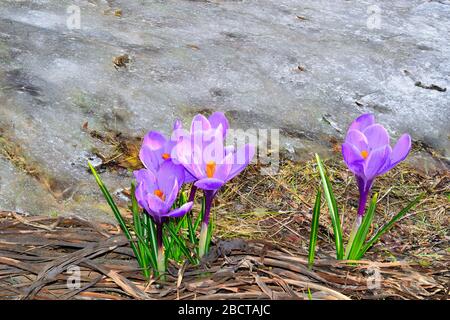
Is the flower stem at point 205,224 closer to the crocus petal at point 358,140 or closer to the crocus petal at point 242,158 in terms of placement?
the crocus petal at point 242,158

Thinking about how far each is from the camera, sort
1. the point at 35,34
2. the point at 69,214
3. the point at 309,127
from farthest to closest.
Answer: the point at 35,34, the point at 309,127, the point at 69,214

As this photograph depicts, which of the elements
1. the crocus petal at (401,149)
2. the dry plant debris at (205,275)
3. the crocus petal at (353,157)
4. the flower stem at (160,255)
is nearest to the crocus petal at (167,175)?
the flower stem at (160,255)

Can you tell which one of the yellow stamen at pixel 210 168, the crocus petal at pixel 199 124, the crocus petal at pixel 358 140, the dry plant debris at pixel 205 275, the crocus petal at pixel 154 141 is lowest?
the dry plant debris at pixel 205 275

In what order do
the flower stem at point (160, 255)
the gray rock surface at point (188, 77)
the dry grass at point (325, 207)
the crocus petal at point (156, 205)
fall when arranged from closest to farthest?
the crocus petal at point (156, 205) → the flower stem at point (160, 255) → the dry grass at point (325, 207) → the gray rock surface at point (188, 77)

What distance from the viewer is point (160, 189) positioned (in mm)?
1847

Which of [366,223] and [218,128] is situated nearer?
[218,128]

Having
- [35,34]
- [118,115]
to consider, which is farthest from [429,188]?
[35,34]

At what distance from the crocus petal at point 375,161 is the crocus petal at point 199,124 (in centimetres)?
45

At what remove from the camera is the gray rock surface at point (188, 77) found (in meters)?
2.70

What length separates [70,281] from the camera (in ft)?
6.44

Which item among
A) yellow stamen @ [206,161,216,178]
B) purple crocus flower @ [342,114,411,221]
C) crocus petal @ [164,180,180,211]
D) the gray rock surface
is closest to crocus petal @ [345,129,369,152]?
purple crocus flower @ [342,114,411,221]

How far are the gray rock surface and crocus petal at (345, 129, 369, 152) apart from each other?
94 cm
